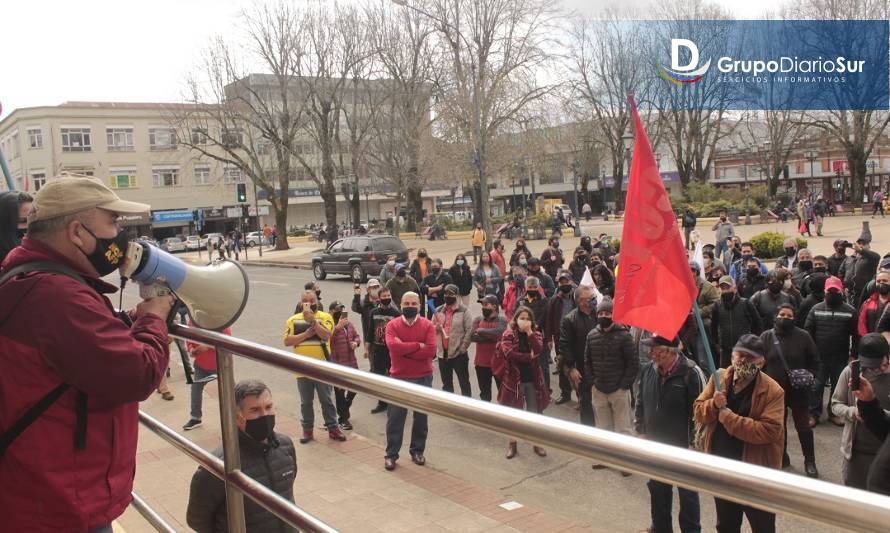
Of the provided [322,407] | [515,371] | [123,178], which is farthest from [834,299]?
[123,178]

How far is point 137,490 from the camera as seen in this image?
129 inches

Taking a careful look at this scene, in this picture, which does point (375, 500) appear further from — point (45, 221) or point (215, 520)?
point (45, 221)

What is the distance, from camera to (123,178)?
225 feet

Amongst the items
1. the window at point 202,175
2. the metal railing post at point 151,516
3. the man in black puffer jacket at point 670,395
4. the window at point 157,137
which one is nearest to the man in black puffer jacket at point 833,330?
the man in black puffer jacket at point 670,395

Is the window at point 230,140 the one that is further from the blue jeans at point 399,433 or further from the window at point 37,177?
the blue jeans at point 399,433

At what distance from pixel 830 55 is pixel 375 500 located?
49604 mm

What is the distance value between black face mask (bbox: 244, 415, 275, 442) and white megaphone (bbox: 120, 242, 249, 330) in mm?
670

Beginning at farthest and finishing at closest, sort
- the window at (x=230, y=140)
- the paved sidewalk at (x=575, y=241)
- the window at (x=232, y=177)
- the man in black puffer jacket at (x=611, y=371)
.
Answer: the window at (x=232, y=177) < the window at (x=230, y=140) < the paved sidewalk at (x=575, y=241) < the man in black puffer jacket at (x=611, y=371)

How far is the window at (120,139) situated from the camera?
6769 centimetres

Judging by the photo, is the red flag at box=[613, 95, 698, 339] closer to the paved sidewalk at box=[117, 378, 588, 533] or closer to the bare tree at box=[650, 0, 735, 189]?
the paved sidewalk at box=[117, 378, 588, 533]

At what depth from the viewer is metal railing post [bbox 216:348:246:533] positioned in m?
2.37

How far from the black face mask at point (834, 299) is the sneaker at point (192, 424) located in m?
7.92

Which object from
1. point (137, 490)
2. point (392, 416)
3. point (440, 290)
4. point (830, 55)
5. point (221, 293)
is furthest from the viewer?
point (830, 55)

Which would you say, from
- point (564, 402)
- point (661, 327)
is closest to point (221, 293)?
point (661, 327)
